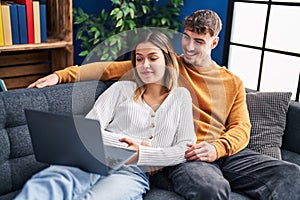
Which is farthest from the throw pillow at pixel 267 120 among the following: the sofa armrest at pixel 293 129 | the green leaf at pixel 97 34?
the green leaf at pixel 97 34

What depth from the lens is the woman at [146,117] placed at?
1.34 metres

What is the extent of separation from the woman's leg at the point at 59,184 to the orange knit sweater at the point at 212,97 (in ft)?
1.78

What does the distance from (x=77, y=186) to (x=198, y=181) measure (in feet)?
1.47

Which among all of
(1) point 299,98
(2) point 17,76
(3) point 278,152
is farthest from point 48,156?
(1) point 299,98

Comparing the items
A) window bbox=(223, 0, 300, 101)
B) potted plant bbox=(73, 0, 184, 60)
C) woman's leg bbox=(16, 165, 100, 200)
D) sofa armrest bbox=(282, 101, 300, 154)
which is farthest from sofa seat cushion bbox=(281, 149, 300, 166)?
potted plant bbox=(73, 0, 184, 60)

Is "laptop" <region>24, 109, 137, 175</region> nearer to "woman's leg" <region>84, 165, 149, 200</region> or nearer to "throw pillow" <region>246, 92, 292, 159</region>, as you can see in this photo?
"woman's leg" <region>84, 165, 149, 200</region>

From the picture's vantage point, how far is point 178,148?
1.41 metres

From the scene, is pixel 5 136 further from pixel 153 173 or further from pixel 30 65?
pixel 30 65

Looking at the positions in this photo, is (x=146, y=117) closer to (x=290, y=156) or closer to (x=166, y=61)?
(x=166, y=61)

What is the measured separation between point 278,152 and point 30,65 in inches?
69.0

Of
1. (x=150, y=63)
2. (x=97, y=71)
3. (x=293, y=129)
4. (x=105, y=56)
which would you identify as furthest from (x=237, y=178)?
(x=105, y=56)

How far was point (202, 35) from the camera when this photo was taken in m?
1.63

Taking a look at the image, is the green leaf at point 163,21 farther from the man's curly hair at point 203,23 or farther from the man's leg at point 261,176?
the man's leg at point 261,176

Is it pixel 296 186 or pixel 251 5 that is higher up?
pixel 251 5
